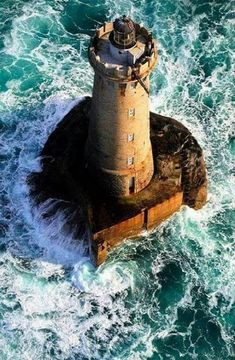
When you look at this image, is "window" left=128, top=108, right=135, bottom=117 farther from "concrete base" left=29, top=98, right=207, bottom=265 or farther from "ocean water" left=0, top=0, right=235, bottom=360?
"ocean water" left=0, top=0, right=235, bottom=360

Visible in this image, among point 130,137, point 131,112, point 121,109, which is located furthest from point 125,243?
point 121,109

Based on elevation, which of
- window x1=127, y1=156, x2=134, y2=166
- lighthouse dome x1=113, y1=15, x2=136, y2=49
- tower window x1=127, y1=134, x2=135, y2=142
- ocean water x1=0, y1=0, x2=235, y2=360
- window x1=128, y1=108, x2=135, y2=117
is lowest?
ocean water x1=0, y1=0, x2=235, y2=360

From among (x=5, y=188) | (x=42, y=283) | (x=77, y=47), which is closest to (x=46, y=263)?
(x=42, y=283)

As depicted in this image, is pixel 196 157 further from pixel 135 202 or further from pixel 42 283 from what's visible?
pixel 42 283

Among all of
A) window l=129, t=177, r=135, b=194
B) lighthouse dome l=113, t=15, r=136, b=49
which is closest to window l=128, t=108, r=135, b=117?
lighthouse dome l=113, t=15, r=136, b=49

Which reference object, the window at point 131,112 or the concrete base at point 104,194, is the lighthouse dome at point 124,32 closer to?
the window at point 131,112

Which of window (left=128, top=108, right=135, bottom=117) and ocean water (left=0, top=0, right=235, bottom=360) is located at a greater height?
window (left=128, top=108, right=135, bottom=117)
